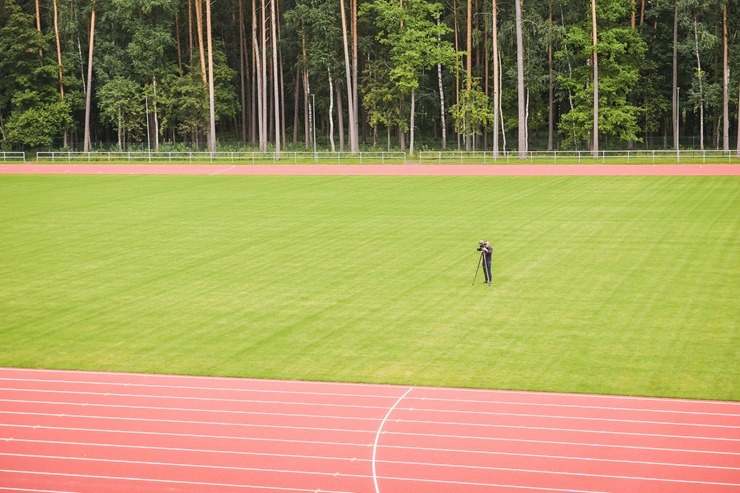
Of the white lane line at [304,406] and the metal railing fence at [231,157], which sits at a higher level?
the metal railing fence at [231,157]

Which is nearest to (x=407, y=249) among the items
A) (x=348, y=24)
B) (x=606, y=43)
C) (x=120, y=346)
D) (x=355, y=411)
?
(x=120, y=346)

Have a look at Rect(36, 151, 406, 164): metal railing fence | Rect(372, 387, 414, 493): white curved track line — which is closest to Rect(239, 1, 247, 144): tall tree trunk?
Rect(36, 151, 406, 164): metal railing fence

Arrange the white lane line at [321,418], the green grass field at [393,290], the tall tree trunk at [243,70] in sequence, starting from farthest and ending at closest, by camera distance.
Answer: the tall tree trunk at [243,70] → the green grass field at [393,290] → the white lane line at [321,418]

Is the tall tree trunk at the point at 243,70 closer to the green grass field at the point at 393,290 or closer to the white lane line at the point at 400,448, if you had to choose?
the green grass field at the point at 393,290

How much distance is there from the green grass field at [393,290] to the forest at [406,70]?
96.9 ft

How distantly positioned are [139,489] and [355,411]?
4.26 meters

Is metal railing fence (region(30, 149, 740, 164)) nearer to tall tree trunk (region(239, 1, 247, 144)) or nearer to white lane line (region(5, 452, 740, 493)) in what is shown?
tall tree trunk (region(239, 1, 247, 144))

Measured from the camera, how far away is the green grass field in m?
19.9

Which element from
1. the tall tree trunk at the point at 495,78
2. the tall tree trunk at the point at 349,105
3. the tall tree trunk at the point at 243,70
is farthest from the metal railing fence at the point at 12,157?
the tall tree trunk at the point at 495,78

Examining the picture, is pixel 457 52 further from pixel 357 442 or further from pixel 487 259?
pixel 357 442

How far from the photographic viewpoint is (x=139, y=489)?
45.9 feet

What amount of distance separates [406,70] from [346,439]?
63670 millimetres

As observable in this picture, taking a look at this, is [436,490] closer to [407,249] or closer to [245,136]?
[407,249]

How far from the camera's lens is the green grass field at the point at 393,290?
1988 centimetres
